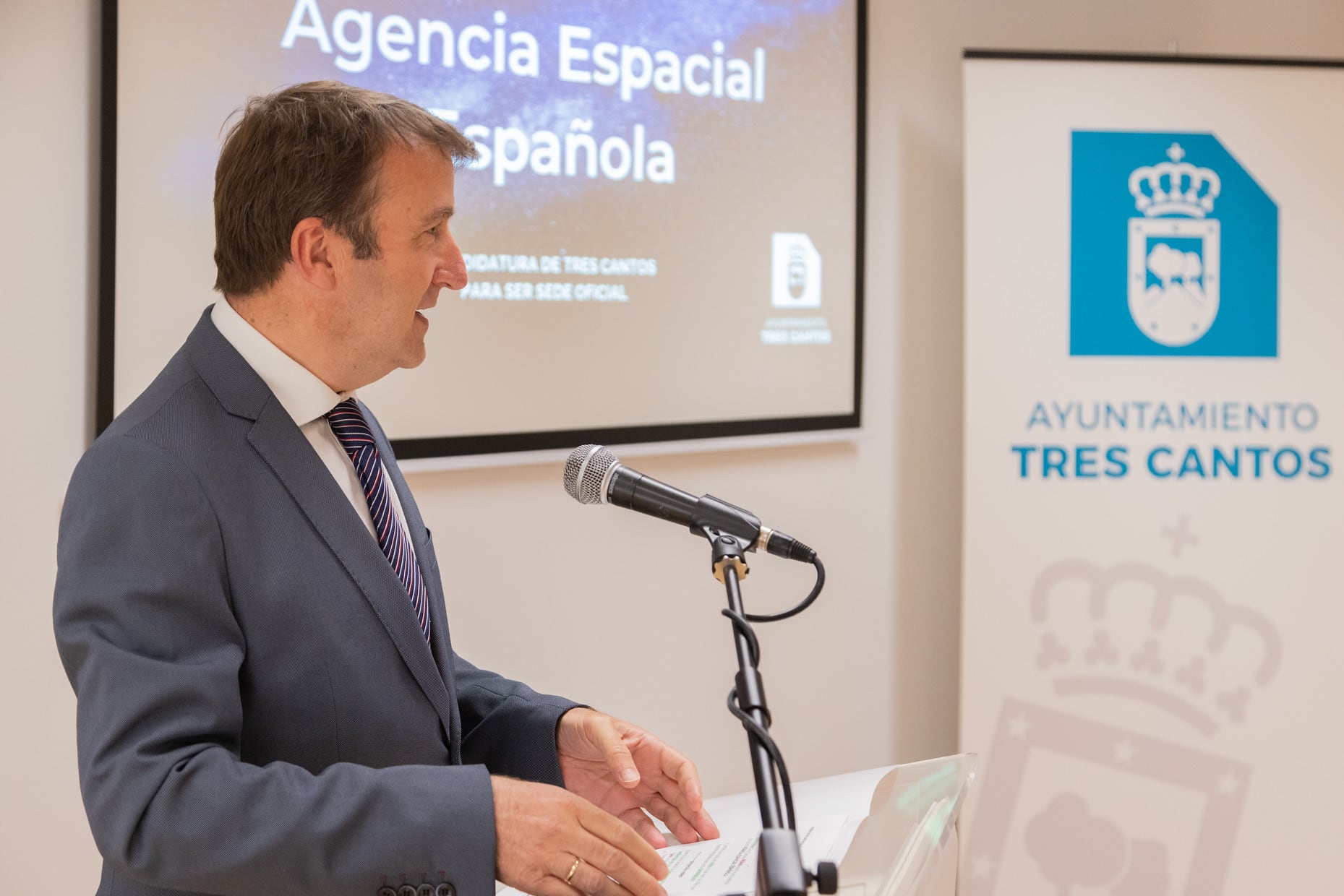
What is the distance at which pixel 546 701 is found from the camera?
150 centimetres

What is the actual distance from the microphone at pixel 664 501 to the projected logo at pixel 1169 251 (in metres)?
2.28

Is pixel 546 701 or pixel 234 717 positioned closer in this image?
pixel 234 717

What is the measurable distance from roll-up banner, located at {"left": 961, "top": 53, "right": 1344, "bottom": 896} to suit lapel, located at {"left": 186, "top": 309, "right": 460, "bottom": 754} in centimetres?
225

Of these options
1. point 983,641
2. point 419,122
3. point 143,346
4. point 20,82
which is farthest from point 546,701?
point 983,641

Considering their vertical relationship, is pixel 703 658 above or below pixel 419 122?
below

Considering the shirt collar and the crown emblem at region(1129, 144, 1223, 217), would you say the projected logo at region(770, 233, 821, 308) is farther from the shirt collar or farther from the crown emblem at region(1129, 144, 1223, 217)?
the shirt collar

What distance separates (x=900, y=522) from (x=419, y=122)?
2.46 m

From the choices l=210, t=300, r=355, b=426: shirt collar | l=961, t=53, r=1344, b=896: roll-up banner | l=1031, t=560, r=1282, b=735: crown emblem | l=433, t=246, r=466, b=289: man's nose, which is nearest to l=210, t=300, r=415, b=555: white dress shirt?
l=210, t=300, r=355, b=426: shirt collar

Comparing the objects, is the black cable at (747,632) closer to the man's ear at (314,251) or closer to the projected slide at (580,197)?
the man's ear at (314,251)

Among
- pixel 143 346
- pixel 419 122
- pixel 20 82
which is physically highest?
pixel 20 82

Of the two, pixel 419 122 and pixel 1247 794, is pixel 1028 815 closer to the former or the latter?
pixel 1247 794

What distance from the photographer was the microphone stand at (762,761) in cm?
80

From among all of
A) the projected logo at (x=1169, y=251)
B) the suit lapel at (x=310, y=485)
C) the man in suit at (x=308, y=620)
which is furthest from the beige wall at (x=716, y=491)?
the suit lapel at (x=310, y=485)

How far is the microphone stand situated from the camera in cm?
80
